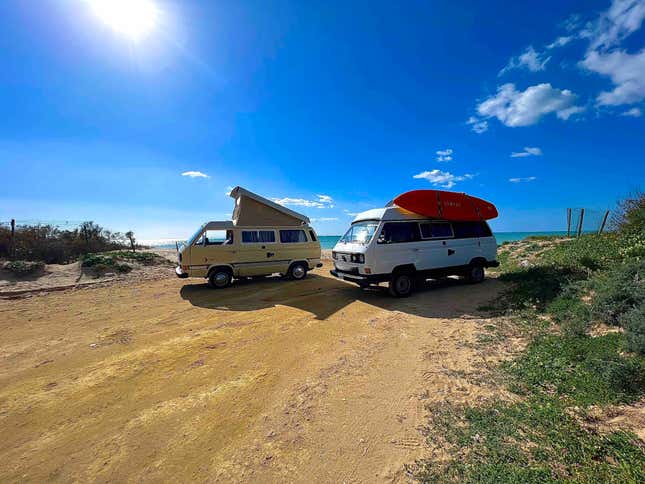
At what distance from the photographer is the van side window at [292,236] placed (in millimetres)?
11125

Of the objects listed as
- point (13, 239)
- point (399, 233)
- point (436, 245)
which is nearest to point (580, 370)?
point (399, 233)

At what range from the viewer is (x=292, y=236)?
37.2 ft

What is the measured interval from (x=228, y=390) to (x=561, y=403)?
12.4 feet

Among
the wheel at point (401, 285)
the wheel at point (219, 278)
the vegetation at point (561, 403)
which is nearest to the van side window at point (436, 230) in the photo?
the wheel at point (401, 285)

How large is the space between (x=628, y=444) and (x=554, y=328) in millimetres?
3073

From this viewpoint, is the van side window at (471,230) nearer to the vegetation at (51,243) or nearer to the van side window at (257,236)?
the van side window at (257,236)

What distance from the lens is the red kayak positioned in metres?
8.17

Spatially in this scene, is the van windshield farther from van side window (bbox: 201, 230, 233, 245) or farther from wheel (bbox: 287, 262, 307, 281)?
van side window (bbox: 201, 230, 233, 245)

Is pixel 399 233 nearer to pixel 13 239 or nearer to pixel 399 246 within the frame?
pixel 399 246

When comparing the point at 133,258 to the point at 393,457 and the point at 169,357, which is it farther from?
the point at 393,457

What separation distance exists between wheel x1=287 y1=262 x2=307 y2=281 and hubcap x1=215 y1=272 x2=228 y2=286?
2.53 m

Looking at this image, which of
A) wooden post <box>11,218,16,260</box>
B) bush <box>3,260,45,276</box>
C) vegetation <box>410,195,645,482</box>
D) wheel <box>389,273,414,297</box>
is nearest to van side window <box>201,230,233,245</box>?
wheel <box>389,273,414,297</box>

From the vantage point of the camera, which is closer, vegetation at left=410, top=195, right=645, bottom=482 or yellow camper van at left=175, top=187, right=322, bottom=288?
vegetation at left=410, top=195, right=645, bottom=482

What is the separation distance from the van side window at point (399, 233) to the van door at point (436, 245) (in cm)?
29
